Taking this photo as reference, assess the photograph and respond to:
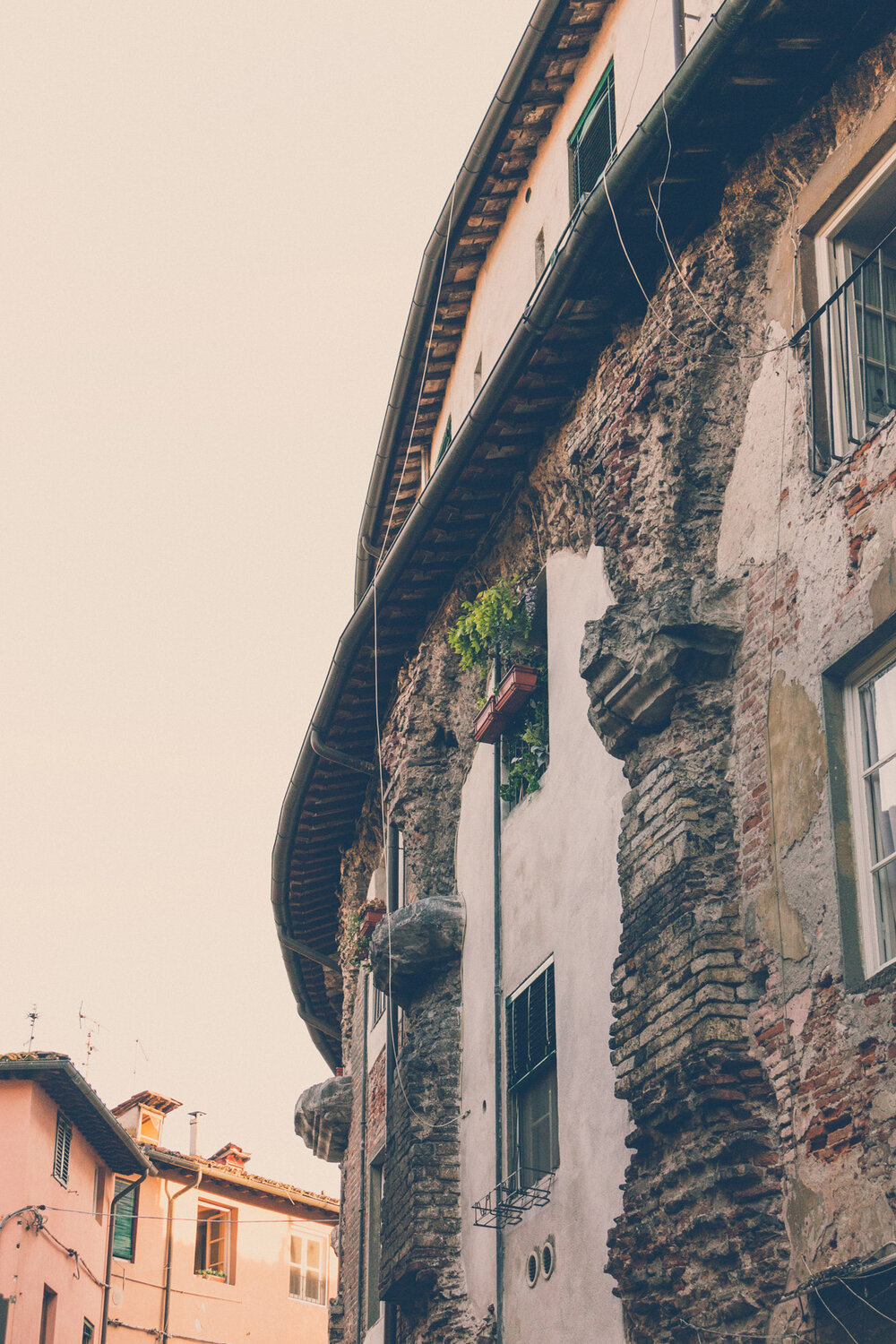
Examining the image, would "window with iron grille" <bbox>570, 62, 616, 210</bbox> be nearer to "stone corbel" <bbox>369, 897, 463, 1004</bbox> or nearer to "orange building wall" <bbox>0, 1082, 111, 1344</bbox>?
"stone corbel" <bbox>369, 897, 463, 1004</bbox>

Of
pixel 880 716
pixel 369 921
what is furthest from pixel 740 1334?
pixel 369 921

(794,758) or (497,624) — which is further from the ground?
(497,624)

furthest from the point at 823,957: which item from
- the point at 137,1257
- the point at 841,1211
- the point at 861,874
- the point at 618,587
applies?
the point at 137,1257

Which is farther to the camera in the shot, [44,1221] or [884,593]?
[44,1221]

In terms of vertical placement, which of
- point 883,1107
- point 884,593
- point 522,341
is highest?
point 522,341

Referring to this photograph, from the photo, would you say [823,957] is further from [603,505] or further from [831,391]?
[603,505]

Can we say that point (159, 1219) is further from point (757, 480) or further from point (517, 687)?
point (757, 480)

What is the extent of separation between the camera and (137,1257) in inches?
1182

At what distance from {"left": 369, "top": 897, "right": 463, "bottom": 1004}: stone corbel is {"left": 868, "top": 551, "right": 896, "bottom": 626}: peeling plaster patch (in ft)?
22.7

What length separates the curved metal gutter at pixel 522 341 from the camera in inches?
370

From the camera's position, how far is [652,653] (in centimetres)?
918

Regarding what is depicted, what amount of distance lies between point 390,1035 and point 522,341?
742 cm

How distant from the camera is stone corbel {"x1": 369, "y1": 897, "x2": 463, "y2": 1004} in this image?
13922 mm

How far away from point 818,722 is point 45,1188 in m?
→ 19.9
